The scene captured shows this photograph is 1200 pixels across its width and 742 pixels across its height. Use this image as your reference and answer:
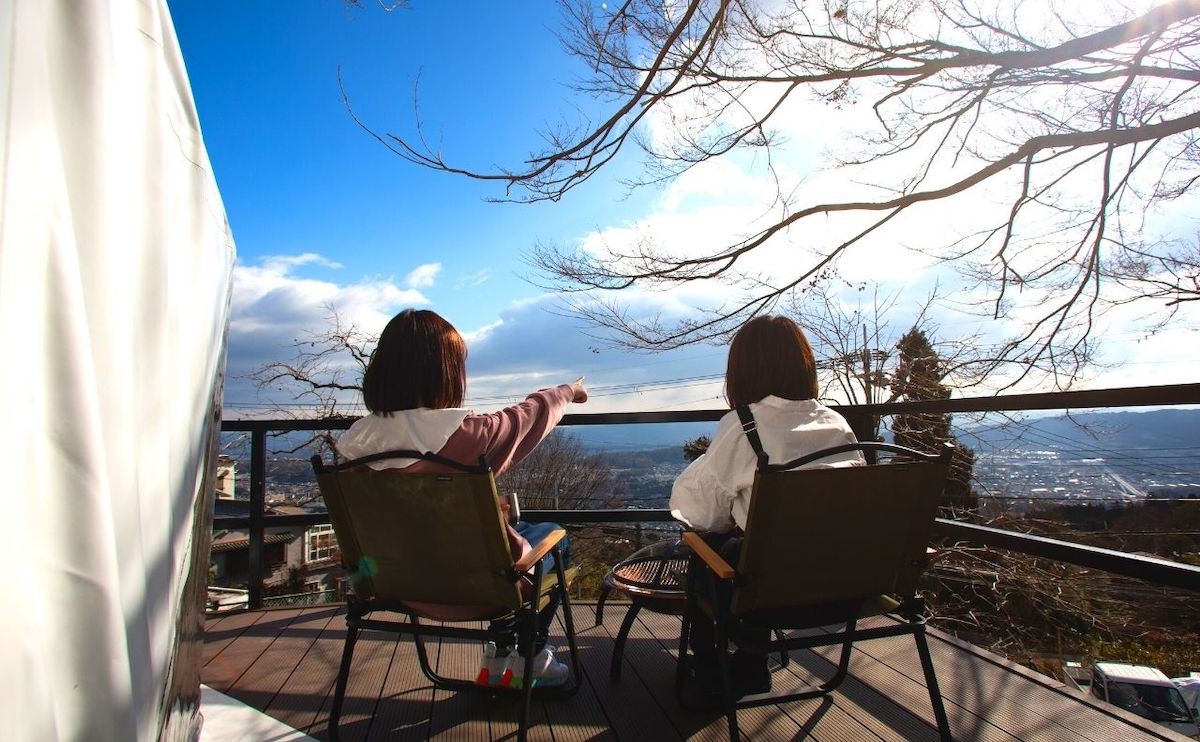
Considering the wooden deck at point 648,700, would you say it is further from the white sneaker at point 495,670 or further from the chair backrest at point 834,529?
the chair backrest at point 834,529

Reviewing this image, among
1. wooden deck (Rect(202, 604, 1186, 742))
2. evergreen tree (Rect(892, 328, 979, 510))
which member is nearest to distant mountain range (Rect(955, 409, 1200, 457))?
evergreen tree (Rect(892, 328, 979, 510))

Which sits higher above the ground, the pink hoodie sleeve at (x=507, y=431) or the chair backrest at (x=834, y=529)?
the pink hoodie sleeve at (x=507, y=431)

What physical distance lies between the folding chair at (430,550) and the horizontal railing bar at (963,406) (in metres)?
0.59

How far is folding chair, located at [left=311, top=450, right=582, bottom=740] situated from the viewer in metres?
1.53

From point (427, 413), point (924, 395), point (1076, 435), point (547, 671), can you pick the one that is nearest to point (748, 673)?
point (547, 671)

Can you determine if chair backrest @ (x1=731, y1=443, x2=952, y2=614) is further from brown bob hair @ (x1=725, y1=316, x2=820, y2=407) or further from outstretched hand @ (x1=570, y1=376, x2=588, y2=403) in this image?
outstretched hand @ (x1=570, y1=376, x2=588, y2=403)

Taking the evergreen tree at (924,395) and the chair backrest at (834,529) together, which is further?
the evergreen tree at (924,395)

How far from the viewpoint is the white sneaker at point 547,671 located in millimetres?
1959

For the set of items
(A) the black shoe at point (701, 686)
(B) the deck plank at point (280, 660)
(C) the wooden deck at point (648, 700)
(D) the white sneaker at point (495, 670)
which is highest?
(D) the white sneaker at point (495, 670)

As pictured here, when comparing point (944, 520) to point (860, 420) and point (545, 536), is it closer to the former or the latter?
point (860, 420)

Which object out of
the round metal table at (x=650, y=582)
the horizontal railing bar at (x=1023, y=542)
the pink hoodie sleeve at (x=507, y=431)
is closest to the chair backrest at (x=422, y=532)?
the pink hoodie sleeve at (x=507, y=431)

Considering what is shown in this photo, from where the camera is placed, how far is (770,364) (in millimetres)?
1751

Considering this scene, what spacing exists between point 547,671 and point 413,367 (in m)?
1.07

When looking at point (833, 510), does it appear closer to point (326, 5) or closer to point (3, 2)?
point (3, 2)
